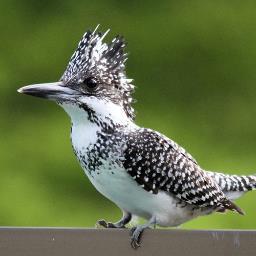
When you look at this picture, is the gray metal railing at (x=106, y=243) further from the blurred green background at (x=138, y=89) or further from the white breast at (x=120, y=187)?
the blurred green background at (x=138, y=89)

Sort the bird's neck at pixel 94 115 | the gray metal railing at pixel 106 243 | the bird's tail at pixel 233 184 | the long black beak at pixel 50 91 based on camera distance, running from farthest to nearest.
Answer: the bird's tail at pixel 233 184 → the bird's neck at pixel 94 115 → the long black beak at pixel 50 91 → the gray metal railing at pixel 106 243

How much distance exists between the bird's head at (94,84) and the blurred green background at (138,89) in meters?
1.82

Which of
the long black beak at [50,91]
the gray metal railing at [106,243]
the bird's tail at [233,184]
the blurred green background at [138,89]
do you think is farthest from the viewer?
the blurred green background at [138,89]

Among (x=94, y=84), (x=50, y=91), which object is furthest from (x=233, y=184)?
(x=50, y=91)

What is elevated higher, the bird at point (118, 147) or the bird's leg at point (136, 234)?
the bird at point (118, 147)

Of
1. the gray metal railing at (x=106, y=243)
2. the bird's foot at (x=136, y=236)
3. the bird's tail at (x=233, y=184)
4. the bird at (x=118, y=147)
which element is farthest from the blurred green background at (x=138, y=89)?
A: the gray metal railing at (x=106, y=243)

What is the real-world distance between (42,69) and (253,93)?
117 centimetres

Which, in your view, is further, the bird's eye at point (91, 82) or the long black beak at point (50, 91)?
the bird's eye at point (91, 82)

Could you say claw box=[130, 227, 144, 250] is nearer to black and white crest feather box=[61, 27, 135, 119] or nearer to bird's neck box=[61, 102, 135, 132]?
bird's neck box=[61, 102, 135, 132]

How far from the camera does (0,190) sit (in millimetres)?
6168

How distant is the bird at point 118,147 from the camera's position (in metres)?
4.09

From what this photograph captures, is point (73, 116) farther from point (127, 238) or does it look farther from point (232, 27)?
point (232, 27)

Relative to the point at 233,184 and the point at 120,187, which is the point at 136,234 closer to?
the point at 120,187

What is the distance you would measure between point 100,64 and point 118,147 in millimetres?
306
